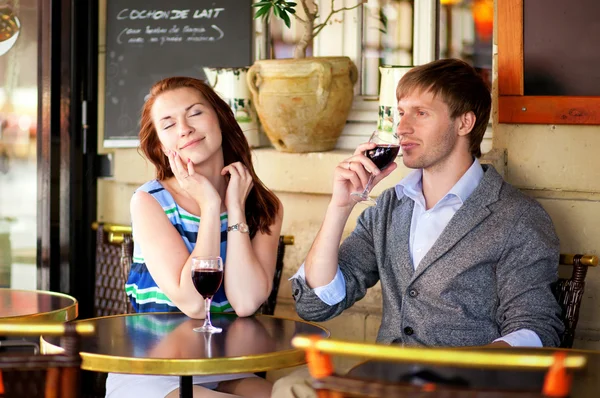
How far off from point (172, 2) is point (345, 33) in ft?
2.79

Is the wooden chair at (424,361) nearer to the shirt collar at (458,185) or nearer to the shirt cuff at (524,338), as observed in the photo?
the shirt cuff at (524,338)

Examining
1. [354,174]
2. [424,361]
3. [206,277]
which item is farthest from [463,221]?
[424,361]

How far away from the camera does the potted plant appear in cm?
344

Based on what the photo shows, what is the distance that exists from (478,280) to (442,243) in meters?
0.14

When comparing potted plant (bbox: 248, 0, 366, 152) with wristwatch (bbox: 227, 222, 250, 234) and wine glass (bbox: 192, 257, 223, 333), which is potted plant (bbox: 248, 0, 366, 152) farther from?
wine glass (bbox: 192, 257, 223, 333)

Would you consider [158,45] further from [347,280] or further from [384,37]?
[347,280]

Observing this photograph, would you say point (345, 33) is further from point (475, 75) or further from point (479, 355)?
point (479, 355)

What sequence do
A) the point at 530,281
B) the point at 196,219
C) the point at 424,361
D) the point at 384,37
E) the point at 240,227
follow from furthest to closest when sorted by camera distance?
the point at 384,37 < the point at 196,219 < the point at 240,227 < the point at 530,281 < the point at 424,361

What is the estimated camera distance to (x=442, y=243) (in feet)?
8.51

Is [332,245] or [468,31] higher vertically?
[468,31]

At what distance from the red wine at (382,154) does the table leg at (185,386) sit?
2.62ft

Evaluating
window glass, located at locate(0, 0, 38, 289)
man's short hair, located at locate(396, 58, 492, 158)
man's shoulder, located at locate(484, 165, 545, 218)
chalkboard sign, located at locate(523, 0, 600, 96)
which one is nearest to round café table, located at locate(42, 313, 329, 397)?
man's shoulder, located at locate(484, 165, 545, 218)

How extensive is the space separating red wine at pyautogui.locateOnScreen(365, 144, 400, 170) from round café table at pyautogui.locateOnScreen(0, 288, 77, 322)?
1.02m

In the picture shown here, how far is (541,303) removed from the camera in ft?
8.09
